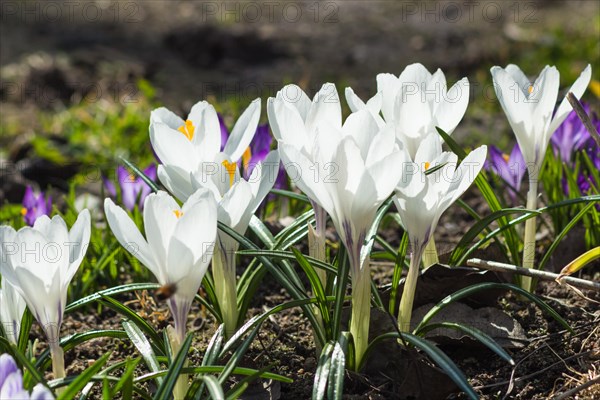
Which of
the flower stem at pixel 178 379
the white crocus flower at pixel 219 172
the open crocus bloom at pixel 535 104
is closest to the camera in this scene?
the flower stem at pixel 178 379

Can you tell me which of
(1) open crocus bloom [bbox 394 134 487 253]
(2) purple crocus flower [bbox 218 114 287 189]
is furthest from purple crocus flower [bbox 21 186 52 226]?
(1) open crocus bloom [bbox 394 134 487 253]

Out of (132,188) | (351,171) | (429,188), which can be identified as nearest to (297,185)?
(351,171)

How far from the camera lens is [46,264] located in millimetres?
1548

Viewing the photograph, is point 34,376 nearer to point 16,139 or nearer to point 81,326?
point 81,326

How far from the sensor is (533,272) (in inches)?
73.0

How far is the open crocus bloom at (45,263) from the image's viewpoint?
1.53 metres

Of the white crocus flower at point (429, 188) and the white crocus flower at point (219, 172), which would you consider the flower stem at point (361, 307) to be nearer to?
the white crocus flower at point (429, 188)

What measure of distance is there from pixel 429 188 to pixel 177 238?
48cm

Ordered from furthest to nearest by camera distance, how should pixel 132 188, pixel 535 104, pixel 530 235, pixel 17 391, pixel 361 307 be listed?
1. pixel 132 188
2. pixel 530 235
3. pixel 535 104
4. pixel 361 307
5. pixel 17 391

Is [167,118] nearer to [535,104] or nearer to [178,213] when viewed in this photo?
[178,213]

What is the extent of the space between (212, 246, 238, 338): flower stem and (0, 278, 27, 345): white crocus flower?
0.40m

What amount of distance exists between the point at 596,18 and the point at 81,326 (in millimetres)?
4606

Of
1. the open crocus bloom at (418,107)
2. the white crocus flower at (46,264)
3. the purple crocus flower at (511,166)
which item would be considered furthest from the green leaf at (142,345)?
the purple crocus flower at (511,166)

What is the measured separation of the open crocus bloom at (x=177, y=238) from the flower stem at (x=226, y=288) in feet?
0.81
